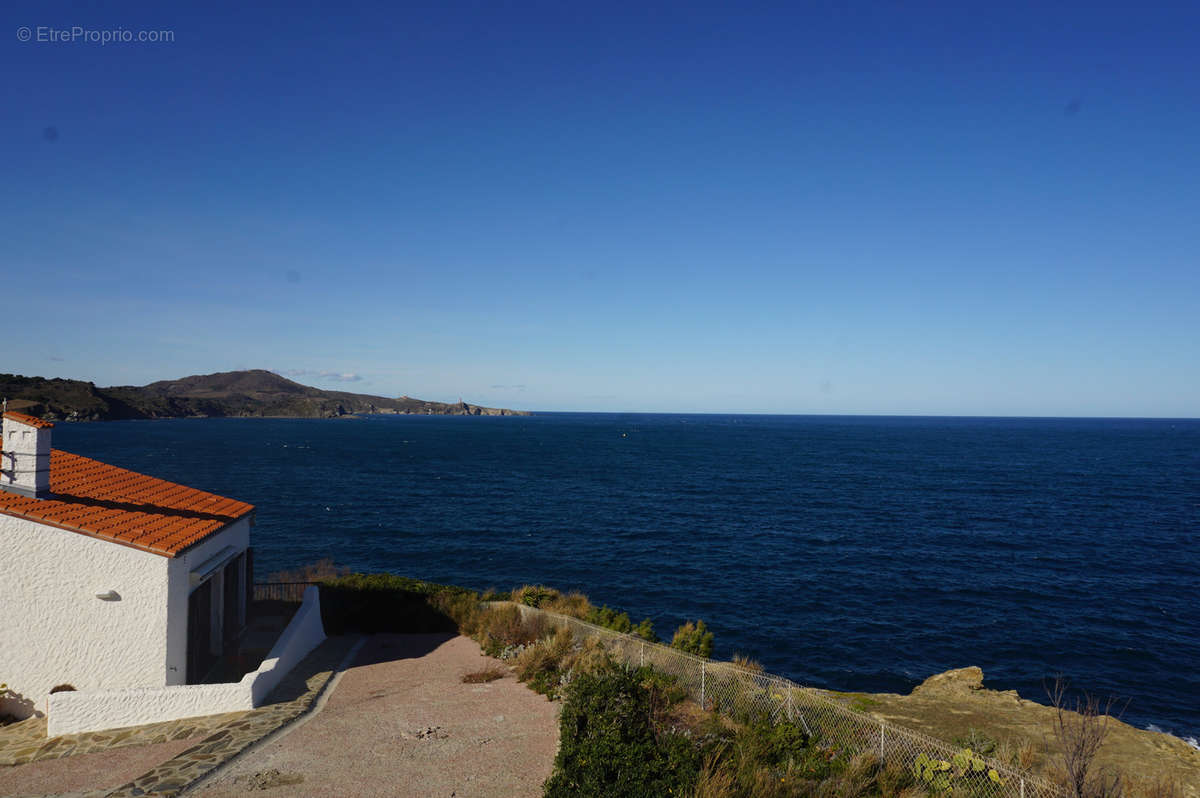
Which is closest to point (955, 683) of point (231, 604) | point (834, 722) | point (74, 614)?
point (834, 722)

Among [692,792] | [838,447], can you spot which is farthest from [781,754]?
[838,447]

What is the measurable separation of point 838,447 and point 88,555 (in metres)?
123

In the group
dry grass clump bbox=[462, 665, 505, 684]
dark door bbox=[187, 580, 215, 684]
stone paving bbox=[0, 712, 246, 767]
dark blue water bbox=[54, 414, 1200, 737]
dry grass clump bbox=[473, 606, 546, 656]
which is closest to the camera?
stone paving bbox=[0, 712, 246, 767]

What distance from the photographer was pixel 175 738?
1060cm

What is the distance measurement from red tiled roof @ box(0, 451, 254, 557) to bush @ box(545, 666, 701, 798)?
839 centimetres

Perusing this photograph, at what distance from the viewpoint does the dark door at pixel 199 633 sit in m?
12.5

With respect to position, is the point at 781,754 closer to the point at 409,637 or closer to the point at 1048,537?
the point at 409,637

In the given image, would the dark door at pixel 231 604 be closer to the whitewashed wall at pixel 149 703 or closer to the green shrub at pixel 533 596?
the whitewashed wall at pixel 149 703

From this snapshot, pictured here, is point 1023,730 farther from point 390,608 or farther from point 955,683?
point 390,608

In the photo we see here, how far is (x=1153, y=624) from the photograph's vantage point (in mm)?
27281

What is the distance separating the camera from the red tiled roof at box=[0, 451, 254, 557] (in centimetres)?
1153

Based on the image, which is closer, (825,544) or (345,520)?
(825,544)

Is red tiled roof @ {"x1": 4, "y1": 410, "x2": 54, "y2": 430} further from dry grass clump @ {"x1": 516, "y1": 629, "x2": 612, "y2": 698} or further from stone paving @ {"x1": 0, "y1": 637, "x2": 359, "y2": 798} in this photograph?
dry grass clump @ {"x1": 516, "y1": 629, "x2": 612, "y2": 698}

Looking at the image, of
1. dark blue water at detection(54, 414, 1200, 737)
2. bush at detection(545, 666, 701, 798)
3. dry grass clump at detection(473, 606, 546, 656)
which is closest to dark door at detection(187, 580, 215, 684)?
dry grass clump at detection(473, 606, 546, 656)
